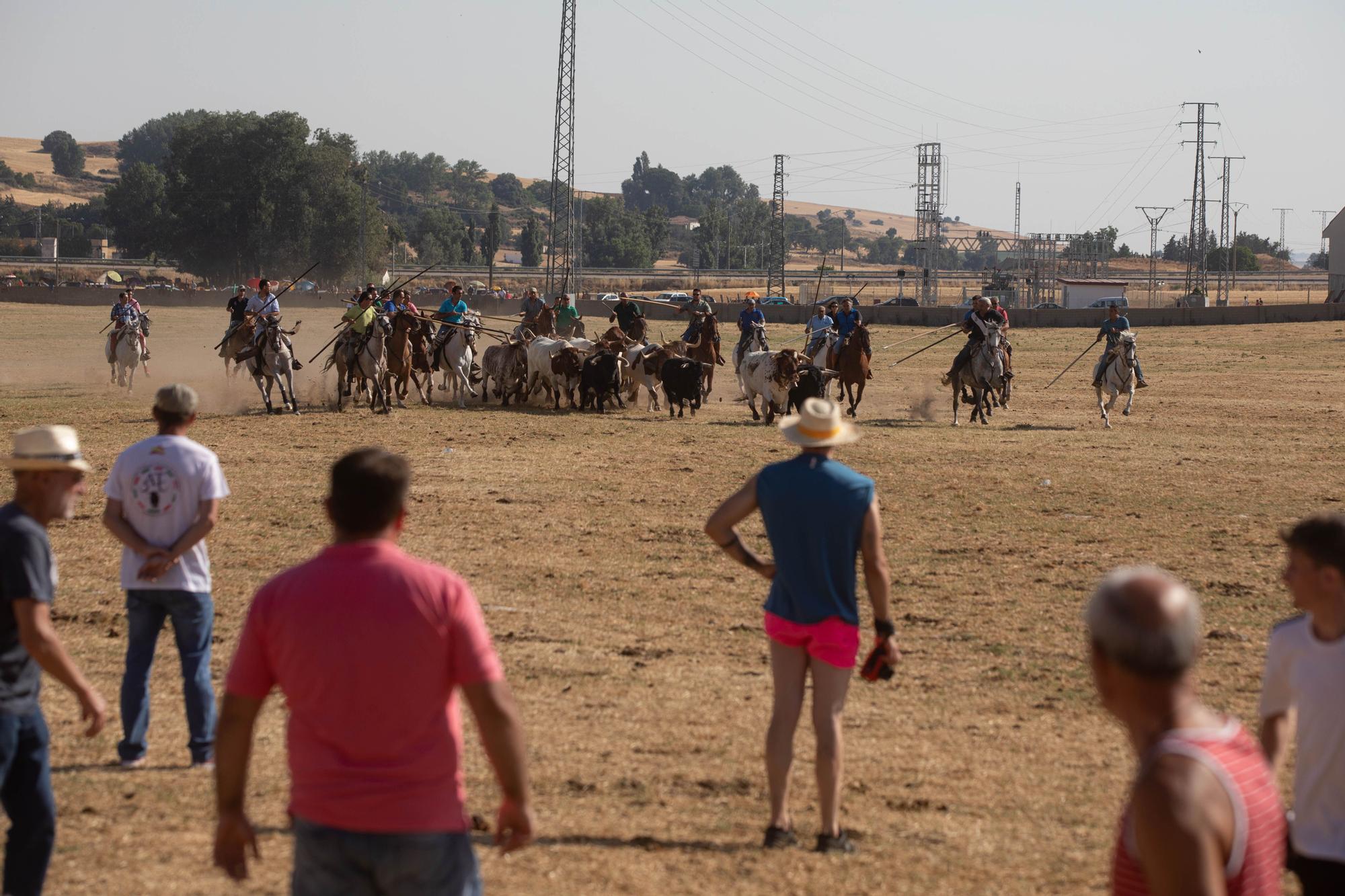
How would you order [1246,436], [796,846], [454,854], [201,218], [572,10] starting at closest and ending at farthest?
1. [454,854]
2. [796,846]
3. [1246,436]
4. [572,10]
5. [201,218]

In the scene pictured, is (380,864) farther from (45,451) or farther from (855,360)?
(855,360)

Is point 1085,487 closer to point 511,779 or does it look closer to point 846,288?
point 511,779

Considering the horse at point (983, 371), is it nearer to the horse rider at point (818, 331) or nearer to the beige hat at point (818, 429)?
the horse rider at point (818, 331)

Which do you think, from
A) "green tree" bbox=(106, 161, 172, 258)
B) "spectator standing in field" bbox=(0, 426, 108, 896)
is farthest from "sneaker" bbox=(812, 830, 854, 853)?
"green tree" bbox=(106, 161, 172, 258)

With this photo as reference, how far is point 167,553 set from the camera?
730cm

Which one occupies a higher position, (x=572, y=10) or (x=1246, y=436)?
(x=572, y=10)

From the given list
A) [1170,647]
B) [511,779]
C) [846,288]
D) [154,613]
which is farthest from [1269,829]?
[846,288]

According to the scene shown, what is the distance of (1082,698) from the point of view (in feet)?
Answer: 29.9

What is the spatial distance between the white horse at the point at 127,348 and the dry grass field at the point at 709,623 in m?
4.48

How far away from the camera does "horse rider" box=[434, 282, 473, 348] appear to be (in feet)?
97.1

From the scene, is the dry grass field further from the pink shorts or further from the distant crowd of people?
the pink shorts

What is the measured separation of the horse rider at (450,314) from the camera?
29609 millimetres

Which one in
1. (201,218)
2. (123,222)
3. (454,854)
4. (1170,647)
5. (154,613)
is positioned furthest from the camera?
(123,222)

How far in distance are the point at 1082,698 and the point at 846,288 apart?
114 metres
